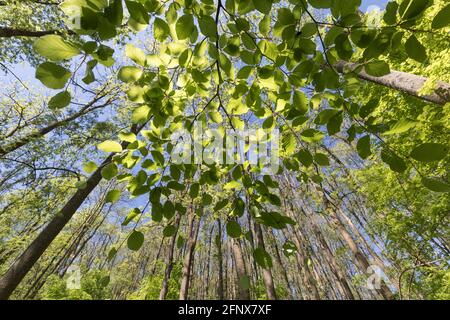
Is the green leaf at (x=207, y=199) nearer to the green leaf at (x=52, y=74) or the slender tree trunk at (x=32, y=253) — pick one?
the green leaf at (x=52, y=74)

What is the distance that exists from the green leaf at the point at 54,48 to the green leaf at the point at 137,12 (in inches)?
5.6

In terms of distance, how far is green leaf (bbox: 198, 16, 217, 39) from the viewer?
1.81ft

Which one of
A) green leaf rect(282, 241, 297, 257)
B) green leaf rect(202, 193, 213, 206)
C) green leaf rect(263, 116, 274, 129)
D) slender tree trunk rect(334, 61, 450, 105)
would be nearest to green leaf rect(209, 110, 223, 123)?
green leaf rect(263, 116, 274, 129)

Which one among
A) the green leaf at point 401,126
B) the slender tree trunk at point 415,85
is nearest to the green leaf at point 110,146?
the green leaf at point 401,126

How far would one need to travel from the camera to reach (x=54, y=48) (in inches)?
16.8

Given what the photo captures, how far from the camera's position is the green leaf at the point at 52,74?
1.48 ft

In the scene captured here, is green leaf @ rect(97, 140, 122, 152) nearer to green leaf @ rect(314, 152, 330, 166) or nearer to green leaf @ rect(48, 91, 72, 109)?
green leaf @ rect(48, 91, 72, 109)

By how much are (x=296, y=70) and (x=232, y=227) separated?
1.45 ft

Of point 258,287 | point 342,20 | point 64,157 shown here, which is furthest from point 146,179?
point 258,287

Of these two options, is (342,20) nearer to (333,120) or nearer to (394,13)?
(394,13)

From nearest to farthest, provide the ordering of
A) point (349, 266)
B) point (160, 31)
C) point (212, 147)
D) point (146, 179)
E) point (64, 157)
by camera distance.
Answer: point (160, 31) < point (146, 179) < point (212, 147) < point (64, 157) < point (349, 266)

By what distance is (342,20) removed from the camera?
528 millimetres

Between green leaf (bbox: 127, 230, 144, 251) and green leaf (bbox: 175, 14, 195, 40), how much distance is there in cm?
49

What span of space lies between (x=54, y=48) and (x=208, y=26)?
11.8 inches
